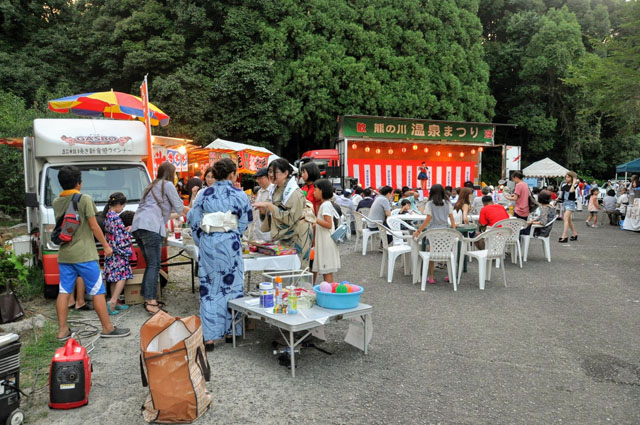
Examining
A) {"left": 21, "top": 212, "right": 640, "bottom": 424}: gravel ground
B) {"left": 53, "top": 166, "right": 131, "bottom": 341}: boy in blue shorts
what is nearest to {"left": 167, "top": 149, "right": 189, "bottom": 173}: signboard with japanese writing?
{"left": 21, "top": 212, "right": 640, "bottom": 424}: gravel ground

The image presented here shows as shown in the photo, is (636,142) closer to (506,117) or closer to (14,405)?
(506,117)

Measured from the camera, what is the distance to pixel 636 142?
3406cm

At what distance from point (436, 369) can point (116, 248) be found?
424cm

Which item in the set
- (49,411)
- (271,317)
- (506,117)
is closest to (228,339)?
(271,317)

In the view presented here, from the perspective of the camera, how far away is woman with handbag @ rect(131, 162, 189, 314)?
563cm

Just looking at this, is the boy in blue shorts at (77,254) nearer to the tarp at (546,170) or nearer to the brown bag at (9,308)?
the brown bag at (9,308)

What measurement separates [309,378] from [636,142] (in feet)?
128

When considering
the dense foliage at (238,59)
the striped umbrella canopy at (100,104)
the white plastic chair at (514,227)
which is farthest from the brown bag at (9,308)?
the dense foliage at (238,59)

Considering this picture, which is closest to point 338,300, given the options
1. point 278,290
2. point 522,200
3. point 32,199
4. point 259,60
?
point 278,290

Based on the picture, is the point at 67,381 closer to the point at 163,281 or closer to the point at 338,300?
the point at 338,300

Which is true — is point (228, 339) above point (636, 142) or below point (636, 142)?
below

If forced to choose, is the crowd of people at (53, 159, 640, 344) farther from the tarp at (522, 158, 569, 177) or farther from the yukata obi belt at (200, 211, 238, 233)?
the tarp at (522, 158, 569, 177)

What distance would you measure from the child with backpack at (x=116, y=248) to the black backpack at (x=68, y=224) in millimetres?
1248

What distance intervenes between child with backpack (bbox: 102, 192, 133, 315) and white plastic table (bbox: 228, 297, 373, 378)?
7.16 feet
